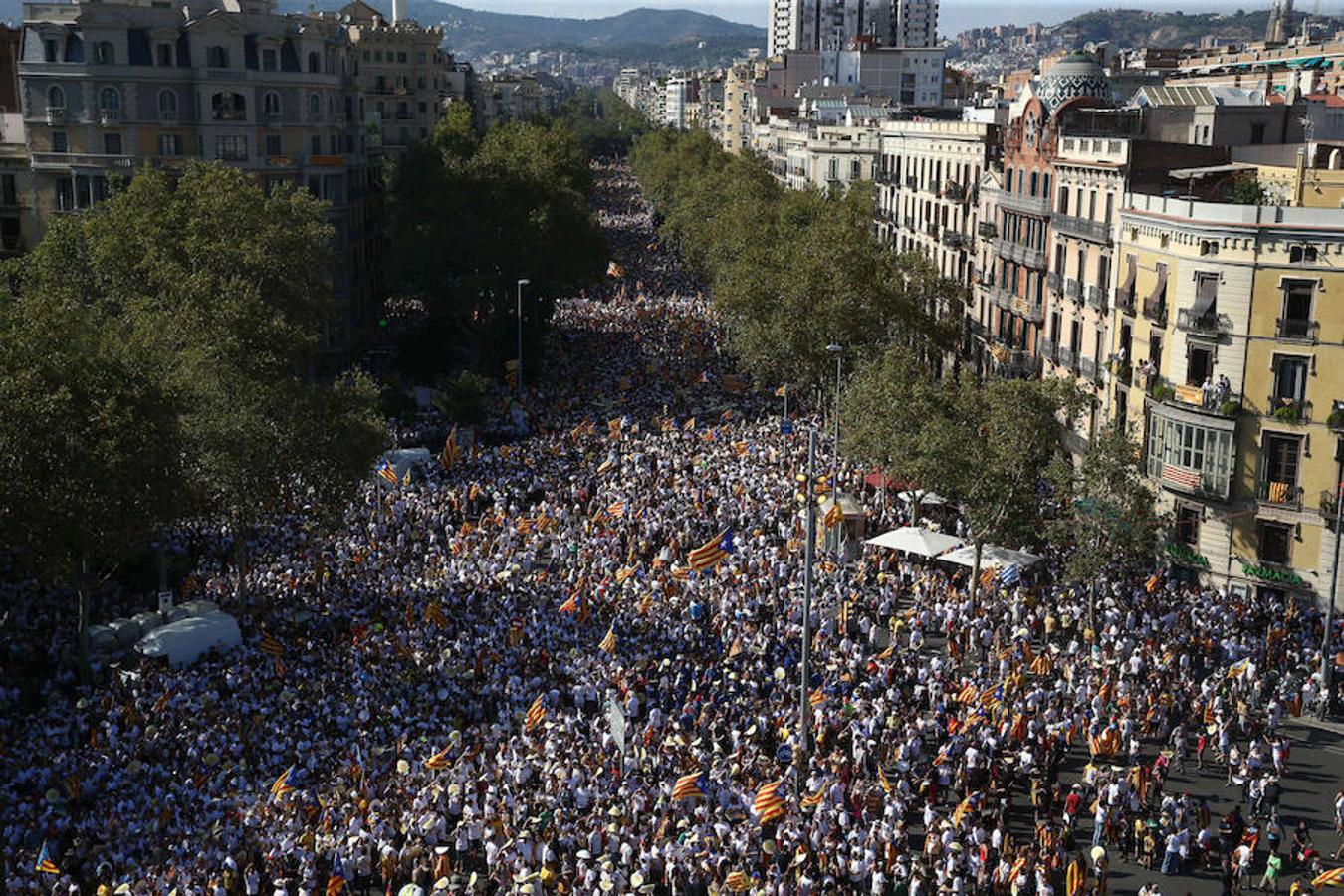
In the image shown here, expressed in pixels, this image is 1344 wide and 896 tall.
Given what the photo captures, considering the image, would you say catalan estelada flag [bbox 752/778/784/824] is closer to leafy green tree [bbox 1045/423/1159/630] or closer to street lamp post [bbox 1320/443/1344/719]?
leafy green tree [bbox 1045/423/1159/630]

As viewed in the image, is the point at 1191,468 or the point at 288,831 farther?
the point at 1191,468

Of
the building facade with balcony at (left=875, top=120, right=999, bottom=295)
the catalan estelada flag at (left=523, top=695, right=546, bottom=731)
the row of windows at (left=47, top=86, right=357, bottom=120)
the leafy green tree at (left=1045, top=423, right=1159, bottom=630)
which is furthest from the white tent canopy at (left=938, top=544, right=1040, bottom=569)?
the row of windows at (left=47, top=86, right=357, bottom=120)

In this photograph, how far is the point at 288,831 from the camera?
27.8m

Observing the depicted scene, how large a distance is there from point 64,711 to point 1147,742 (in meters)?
26.3

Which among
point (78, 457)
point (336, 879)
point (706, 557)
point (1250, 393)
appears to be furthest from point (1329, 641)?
point (78, 457)

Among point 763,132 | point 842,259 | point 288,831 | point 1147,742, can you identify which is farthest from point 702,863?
point 763,132

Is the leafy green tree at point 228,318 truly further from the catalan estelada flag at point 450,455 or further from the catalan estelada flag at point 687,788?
the catalan estelada flag at point 687,788

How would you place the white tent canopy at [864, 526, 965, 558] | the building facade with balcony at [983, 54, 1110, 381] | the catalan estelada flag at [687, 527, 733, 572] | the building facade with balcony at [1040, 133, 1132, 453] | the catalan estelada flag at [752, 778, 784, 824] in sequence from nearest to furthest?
1. the catalan estelada flag at [752, 778, 784, 824]
2. the catalan estelada flag at [687, 527, 733, 572]
3. the white tent canopy at [864, 526, 965, 558]
4. the building facade with balcony at [1040, 133, 1132, 453]
5. the building facade with balcony at [983, 54, 1110, 381]

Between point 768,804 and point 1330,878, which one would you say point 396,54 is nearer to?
point 768,804

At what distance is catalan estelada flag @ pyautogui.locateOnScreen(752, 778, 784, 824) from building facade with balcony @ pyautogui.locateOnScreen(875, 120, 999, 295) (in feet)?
164

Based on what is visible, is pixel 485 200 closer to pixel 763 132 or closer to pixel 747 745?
pixel 747 745

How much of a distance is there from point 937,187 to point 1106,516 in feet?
147

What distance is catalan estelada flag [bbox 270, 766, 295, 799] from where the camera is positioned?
29.1m

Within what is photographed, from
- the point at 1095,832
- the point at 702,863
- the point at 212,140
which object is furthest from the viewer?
the point at 212,140
